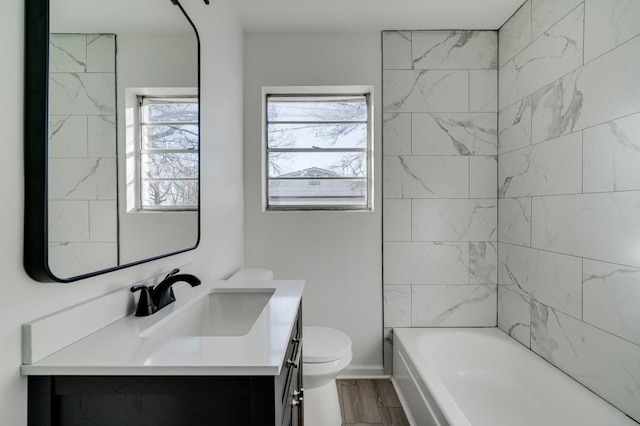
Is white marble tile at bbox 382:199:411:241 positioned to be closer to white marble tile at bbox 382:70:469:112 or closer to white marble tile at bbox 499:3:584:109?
white marble tile at bbox 382:70:469:112

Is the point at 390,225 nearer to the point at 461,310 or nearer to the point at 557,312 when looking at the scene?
the point at 461,310

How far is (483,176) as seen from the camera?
231 cm

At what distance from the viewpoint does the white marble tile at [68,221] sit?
717mm

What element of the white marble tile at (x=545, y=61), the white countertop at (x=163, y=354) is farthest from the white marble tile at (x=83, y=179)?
the white marble tile at (x=545, y=61)

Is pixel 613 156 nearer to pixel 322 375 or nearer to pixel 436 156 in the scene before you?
pixel 436 156

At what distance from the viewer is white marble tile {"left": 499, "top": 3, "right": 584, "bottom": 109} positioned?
162cm

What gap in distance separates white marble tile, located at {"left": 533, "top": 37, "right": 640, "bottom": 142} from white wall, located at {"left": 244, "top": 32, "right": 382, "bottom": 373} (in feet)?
3.35

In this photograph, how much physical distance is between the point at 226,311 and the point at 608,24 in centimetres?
215

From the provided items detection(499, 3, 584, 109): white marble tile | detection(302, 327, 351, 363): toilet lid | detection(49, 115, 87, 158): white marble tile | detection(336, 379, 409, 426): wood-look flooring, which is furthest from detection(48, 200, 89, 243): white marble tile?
detection(499, 3, 584, 109): white marble tile

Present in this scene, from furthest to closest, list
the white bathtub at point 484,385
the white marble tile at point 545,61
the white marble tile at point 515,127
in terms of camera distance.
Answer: the white marble tile at point 515,127 → the white marble tile at point 545,61 → the white bathtub at point 484,385

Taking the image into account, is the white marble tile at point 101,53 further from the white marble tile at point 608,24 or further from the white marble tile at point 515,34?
the white marble tile at point 515,34

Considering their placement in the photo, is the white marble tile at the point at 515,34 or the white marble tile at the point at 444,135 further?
the white marble tile at the point at 444,135

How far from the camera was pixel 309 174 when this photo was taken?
2.44 meters

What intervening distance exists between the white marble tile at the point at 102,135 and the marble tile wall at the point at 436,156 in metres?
1.77
